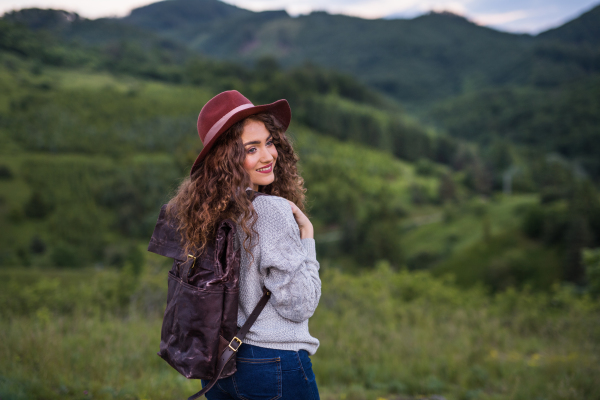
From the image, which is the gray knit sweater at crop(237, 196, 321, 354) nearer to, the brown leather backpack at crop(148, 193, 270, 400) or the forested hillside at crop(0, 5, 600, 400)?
the brown leather backpack at crop(148, 193, 270, 400)

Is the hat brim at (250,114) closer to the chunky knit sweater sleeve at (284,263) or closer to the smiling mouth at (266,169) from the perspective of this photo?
the smiling mouth at (266,169)

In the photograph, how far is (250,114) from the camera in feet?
5.83

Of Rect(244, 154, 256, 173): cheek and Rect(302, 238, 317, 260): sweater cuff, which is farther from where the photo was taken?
→ Rect(244, 154, 256, 173): cheek

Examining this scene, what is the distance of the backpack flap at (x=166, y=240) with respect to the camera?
166cm

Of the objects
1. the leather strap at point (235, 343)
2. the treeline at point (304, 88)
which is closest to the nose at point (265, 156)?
the leather strap at point (235, 343)

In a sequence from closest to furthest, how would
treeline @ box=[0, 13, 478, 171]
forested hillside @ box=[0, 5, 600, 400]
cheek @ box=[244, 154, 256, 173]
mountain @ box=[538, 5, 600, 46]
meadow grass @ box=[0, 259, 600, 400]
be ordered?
cheek @ box=[244, 154, 256, 173]
meadow grass @ box=[0, 259, 600, 400]
forested hillside @ box=[0, 5, 600, 400]
treeline @ box=[0, 13, 478, 171]
mountain @ box=[538, 5, 600, 46]

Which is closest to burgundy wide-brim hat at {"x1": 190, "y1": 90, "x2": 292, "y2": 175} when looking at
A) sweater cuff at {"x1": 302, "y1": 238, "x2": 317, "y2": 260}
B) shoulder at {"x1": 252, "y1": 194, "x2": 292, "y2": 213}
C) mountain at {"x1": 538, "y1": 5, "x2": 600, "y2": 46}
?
shoulder at {"x1": 252, "y1": 194, "x2": 292, "y2": 213}

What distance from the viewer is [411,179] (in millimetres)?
81688

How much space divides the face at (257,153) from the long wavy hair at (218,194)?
0.03 meters

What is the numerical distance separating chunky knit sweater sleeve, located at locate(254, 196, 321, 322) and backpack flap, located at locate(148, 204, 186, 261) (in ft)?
1.16

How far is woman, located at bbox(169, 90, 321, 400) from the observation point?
1.54 meters

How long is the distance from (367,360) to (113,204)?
68661 millimetres

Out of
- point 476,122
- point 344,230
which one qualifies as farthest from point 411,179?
point 476,122

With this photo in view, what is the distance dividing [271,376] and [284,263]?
429 mm
